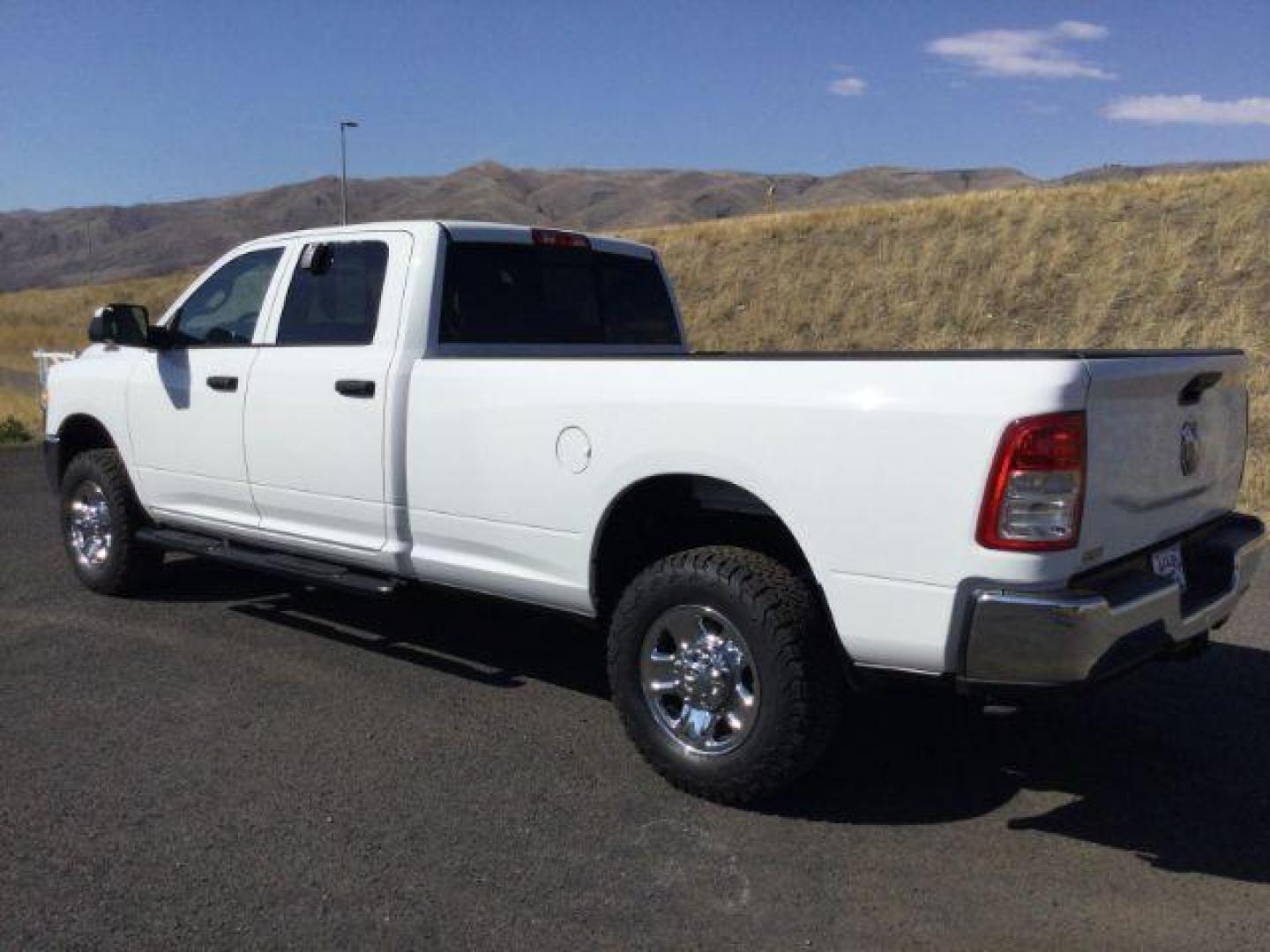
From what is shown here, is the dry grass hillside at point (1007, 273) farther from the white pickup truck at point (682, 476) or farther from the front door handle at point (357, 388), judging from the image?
the front door handle at point (357, 388)

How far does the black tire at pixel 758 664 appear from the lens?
3.72m

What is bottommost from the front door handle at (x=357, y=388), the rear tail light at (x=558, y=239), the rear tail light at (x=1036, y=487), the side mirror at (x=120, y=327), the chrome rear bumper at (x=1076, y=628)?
the chrome rear bumper at (x=1076, y=628)

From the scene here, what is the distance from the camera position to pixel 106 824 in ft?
12.5

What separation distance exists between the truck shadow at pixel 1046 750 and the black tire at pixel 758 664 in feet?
0.80

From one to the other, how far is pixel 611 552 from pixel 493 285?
1.56m

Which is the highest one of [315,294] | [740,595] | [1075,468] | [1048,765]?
[315,294]

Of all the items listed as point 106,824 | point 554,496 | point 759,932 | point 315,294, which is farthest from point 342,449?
point 759,932

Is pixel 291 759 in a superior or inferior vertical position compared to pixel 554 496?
inferior

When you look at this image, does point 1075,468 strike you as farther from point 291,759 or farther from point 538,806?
point 291,759

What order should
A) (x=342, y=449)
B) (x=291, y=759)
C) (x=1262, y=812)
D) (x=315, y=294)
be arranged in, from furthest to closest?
1. (x=315, y=294)
2. (x=342, y=449)
3. (x=291, y=759)
4. (x=1262, y=812)

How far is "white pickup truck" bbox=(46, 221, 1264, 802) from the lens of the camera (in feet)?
10.8

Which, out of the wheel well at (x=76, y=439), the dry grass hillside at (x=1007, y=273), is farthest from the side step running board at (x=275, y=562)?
the dry grass hillside at (x=1007, y=273)

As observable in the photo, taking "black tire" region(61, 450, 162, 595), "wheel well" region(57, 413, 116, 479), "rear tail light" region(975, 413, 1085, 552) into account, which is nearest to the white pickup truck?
"rear tail light" region(975, 413, 1085, 552)

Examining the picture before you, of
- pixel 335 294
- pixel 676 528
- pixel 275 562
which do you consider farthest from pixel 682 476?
pixel 275 562
